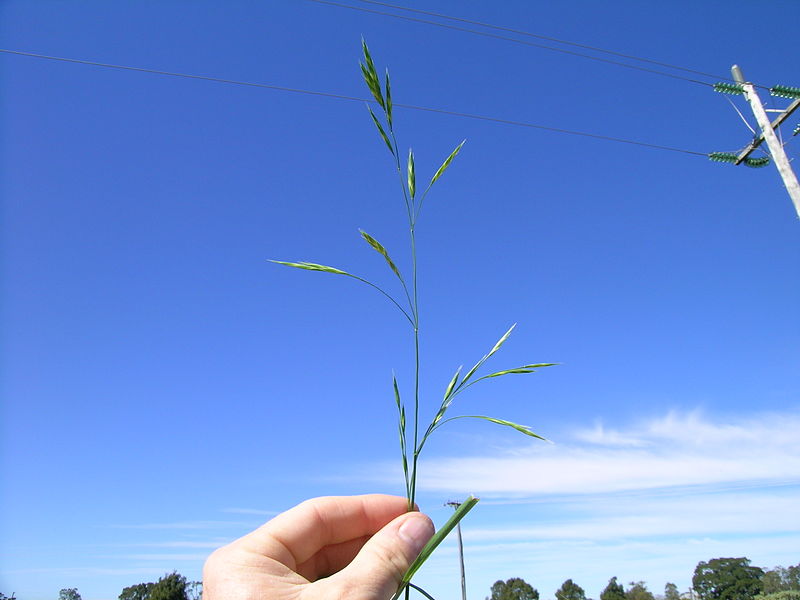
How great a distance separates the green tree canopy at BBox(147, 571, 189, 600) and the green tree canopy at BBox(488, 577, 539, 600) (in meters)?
38.0

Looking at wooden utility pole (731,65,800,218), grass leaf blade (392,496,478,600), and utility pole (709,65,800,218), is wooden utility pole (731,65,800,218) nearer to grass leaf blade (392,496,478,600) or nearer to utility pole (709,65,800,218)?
utility pole (709,65,800,218)

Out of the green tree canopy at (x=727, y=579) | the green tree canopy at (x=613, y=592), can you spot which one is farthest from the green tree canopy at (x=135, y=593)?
the green tree canopy at (x=727, y=579)

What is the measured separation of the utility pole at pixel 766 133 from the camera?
7070mm

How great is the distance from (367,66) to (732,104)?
30.8 feet

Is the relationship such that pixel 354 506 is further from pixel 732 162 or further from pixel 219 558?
pixel 732 162

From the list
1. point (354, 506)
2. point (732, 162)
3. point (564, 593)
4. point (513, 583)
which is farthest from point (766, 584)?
point (354, 506)

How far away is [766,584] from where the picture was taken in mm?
72625

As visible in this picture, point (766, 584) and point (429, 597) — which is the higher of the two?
point (429, 597)

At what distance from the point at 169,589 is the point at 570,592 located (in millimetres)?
48429

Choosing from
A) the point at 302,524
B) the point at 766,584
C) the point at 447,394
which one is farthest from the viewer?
the point at 766,584

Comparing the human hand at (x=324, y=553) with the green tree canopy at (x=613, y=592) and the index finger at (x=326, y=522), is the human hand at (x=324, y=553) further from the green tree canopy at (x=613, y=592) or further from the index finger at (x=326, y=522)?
the green tree canopy at (x=613, y=592)

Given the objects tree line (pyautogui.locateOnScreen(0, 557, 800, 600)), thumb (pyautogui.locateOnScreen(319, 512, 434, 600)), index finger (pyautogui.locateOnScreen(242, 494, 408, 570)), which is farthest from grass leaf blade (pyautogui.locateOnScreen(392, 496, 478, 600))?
tree line (pyautogui.locateOnScreen(0, 557, 800, 600))

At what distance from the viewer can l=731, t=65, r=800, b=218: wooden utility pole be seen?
275 inches

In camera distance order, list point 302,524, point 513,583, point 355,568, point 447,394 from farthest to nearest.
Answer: point 513,583
point 302,524
point 355,568
point 447,394
